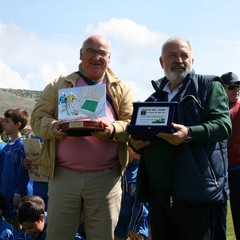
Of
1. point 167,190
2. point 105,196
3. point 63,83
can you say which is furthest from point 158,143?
point 63,83

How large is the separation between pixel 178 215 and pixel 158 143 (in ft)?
1.82

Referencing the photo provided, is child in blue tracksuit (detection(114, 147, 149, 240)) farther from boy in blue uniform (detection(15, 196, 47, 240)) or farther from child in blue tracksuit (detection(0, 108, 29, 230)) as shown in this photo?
child in blue tracksuit (detection(0, 108, 29, 230))

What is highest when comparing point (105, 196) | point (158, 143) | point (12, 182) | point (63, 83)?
point (63, 83)

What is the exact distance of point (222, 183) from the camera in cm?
333

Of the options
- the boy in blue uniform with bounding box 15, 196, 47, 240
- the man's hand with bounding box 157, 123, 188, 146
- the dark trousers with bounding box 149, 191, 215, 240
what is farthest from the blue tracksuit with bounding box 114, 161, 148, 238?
the man's hand with bounding box 157, 123, 188, 146

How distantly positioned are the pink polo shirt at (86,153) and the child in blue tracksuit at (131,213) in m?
1.69

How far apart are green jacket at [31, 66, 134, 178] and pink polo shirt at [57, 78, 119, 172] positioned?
0.09 meters

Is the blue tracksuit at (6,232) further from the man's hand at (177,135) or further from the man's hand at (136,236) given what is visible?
the man's hand at (177,135)

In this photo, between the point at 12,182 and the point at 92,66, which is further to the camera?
the point at 12,182

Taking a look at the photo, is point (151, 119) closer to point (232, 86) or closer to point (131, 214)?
point (232, 86)

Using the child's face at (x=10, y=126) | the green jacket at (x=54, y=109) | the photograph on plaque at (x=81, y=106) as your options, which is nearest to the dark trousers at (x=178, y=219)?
the green jacket at (x=54, y=109)

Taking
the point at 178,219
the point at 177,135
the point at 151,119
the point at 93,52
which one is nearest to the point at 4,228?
the point at 93,52

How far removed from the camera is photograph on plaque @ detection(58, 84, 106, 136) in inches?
144

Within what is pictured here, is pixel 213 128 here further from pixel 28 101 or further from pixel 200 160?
pixel 28 101
